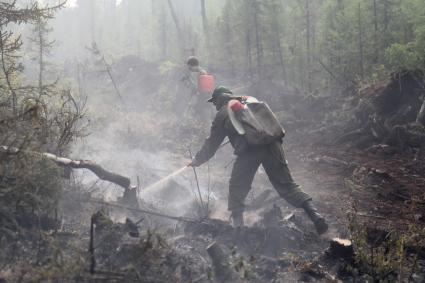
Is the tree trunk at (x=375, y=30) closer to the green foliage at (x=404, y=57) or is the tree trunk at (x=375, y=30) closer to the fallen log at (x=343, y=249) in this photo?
the green foliage at (x=404, y=57)

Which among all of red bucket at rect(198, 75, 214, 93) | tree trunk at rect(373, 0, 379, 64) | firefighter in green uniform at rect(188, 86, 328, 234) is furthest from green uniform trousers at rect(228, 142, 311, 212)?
tree trunk at rect(373, 0, 379, 64)

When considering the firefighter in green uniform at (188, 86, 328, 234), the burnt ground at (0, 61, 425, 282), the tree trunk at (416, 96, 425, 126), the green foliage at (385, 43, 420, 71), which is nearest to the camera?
the burnt ground at (0, 61, 425, 282)

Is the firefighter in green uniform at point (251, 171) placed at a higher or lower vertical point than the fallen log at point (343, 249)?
higher

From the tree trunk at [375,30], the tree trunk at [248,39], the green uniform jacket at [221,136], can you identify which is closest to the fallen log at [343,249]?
the green uniform jacket at [221,136]

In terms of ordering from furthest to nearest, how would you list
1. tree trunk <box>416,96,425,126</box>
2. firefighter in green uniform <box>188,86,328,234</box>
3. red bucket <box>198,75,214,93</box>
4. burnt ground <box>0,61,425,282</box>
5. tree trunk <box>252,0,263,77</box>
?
tree trunk <box>252,0,263,77</box>, red bucket <box>198,75,214,93</box>, tree trunk <box>416,96,425,126</box>, firefighter in green uniform <box>188,86,328,234</box>, burnt ground <box>0,61,425,282</box>

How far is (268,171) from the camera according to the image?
21.1 ft

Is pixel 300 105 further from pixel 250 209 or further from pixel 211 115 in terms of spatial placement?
pixel 250 209

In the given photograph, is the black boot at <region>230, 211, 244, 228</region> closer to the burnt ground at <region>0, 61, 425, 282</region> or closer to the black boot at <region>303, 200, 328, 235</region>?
the burnt ground at <region>0, 61, 425, 282</region>

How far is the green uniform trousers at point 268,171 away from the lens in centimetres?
629

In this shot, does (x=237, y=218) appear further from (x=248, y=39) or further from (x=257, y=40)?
(x=248, y=39)

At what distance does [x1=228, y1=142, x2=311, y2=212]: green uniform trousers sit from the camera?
6293 mm

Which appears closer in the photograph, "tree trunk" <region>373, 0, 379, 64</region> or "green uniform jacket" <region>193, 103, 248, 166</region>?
"green uniform jacket" <region>193, 103, 248, 166</region>

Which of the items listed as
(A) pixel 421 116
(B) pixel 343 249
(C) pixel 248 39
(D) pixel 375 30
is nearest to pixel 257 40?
(C) pixel 248 39

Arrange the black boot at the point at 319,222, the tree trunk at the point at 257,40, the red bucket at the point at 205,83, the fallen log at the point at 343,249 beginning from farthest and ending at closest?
the tree trunk at the point at 257,40, the red bucket at the point at 205,83, the black boot at the point at 319,222, the fallen log at the point at 343,249
